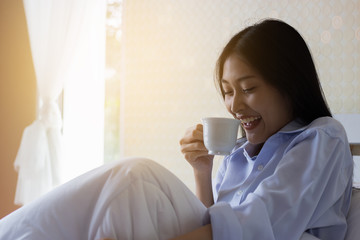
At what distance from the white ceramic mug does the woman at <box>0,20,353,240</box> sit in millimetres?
121

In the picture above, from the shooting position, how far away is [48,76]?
349 cm

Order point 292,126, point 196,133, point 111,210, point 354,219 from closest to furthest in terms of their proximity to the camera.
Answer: point 111,210 → point 354,219 → point 292,126 → point 196,133

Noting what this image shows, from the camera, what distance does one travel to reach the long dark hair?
4.18 ft

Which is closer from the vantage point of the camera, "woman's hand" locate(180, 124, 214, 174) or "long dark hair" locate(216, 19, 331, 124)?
"long dark hair" locate(216, 19, 331, 124)

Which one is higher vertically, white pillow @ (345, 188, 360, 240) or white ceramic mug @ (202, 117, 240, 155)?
white ceramic mug @ (202, 117, 240, 155)

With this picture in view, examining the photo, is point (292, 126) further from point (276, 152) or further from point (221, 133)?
point (221, 133)

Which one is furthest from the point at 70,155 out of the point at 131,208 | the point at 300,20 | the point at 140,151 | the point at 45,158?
the point at 131,208

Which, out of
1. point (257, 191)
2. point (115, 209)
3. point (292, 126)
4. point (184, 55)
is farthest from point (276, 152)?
point (184, 55)

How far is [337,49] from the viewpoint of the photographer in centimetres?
294

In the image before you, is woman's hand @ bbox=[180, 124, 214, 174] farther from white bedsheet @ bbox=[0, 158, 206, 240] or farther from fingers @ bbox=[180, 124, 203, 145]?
white bedsheet @ bbox=[0, 158, 206, 240]

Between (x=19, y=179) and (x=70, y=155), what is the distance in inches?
18.2

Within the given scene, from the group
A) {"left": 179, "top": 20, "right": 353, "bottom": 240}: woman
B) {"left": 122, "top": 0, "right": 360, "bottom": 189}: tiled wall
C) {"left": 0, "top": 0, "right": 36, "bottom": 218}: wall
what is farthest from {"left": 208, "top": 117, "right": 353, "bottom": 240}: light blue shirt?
{"left": 0, "top": 0, "right": 36, "bottom": 218}: wall

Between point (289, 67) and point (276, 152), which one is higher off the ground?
point (289, 67)

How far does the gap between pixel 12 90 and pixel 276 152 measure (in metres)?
2.89
